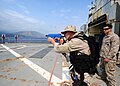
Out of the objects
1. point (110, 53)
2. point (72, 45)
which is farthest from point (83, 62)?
point (110, 53)

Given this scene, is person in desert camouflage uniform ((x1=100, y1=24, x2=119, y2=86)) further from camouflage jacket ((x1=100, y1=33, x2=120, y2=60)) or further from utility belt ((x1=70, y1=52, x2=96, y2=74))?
utility belt ((x1=70, y1=52, x2=96, y2=74))

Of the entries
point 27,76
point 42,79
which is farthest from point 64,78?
point 27,76

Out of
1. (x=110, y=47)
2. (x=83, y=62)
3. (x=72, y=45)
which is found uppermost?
(x=72, y=45)

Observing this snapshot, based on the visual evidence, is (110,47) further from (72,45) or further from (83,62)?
(72,45)

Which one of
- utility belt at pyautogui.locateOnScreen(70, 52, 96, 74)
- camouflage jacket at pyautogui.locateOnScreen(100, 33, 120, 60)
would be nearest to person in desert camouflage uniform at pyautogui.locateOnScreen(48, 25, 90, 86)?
utility belt at pyautogui.locateOnScreen(70, 52, 96, 74)

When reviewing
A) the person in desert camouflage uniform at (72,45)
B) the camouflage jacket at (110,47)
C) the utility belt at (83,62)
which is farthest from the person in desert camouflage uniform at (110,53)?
the person in desert camouflage uniform at (72,45)

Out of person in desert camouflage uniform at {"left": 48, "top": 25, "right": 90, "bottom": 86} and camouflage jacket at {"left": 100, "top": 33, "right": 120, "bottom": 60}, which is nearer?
person in desert camouflage uniform at {"left": 48, "top": 25, "right": 90, "bottom": 86}

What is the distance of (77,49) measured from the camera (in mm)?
2770

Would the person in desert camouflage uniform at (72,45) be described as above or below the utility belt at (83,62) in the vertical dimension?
above

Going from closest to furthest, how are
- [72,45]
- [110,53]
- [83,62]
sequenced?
[72,45] < [83,62] < [110,53]

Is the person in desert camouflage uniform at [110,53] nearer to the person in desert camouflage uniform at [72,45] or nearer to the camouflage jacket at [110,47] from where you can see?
the camouflage jacket at [110,47]

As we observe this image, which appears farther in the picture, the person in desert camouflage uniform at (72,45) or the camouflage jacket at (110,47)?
the camouflage jacket at (110,47)

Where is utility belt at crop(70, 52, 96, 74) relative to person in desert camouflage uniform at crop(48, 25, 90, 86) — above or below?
below

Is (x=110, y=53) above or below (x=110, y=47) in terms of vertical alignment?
below
